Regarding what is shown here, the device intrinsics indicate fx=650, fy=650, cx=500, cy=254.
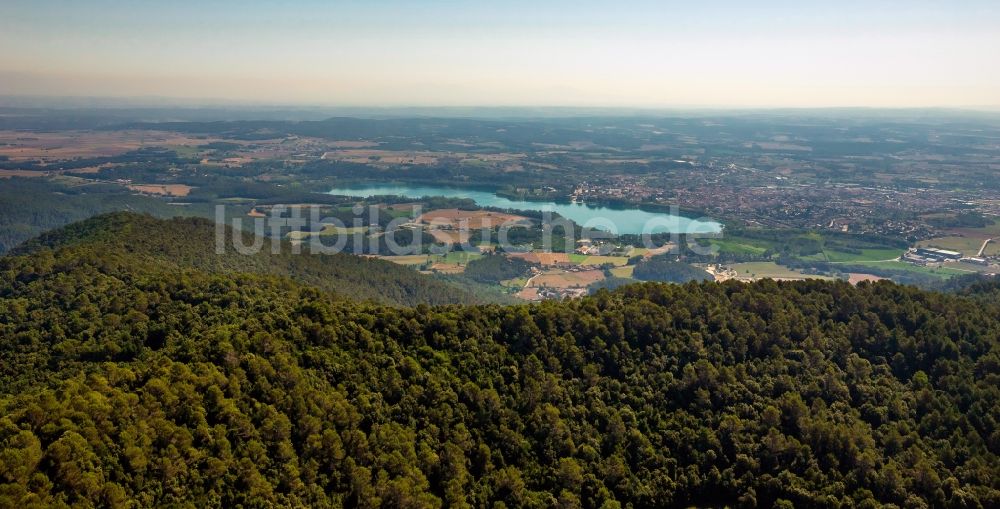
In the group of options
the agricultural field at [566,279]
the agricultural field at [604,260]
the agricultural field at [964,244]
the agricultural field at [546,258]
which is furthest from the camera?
the agricultural field at [964,244]

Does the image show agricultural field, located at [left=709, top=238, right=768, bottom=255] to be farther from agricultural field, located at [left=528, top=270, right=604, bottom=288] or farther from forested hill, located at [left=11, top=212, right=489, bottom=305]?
forested hill, located at [left=11, top=212, right=489, bottom=305]

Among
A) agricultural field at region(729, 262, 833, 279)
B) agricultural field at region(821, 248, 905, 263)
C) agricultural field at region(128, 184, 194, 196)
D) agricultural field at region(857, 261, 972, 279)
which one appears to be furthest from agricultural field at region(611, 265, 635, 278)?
agricultural field at region(128, 184, 194, 196)

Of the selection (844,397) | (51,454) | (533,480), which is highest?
(51,454)

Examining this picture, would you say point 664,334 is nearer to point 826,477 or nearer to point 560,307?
point 560,307

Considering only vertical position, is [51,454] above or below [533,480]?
above

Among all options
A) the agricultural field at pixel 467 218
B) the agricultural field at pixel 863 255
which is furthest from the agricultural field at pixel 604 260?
the agricultural field at pixel 863 255

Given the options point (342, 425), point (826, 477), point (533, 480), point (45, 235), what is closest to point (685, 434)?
point (826, 477)

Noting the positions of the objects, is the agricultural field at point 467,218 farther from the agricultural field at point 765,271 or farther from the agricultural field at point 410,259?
the agricultural field at point 765,271
